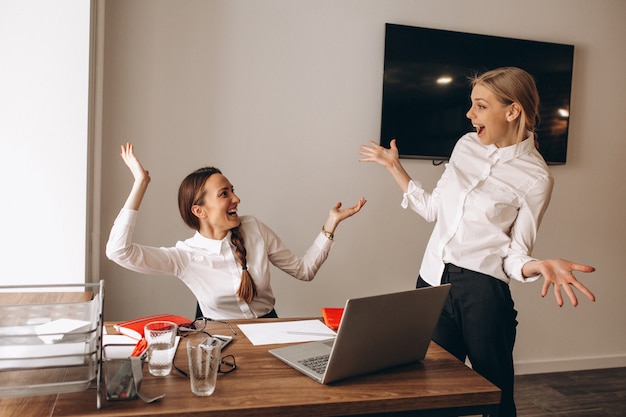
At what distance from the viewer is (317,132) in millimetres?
2979

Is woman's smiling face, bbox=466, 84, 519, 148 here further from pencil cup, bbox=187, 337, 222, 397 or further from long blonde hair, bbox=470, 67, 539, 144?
pencil cup, bbox=187, 337, 222, 397

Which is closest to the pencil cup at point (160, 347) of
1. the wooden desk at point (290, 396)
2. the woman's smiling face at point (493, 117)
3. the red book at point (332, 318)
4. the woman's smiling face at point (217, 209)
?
the wooden desk at point (290, 396)

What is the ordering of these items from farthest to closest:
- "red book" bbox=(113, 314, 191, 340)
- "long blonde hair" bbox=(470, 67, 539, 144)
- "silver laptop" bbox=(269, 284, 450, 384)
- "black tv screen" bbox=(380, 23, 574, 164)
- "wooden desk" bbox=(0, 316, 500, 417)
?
"black tv screen" bbox=(380, 23, 574, 164) < "long blonde hair" bbox=(470, 67, 539, 144) < "red book" bbox=(113, 314, 191, 340) < "silver laptop" bbox=(269, 284, 450, 384) < "wooden desk" bbox=(0, 316, 500, 417)

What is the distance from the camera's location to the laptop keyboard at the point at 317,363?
1.36 meters

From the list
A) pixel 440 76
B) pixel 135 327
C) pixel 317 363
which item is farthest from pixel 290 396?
pixel 440 76

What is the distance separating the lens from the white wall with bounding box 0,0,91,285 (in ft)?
6.86

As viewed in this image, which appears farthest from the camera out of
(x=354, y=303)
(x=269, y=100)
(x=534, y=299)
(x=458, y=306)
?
(x=534, y=299)

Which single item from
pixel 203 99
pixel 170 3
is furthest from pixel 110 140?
pixel 170 3

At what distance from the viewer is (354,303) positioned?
1.24m

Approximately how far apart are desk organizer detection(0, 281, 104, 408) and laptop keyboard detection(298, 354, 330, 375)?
0.49 metres

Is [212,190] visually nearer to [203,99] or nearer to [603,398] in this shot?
[203,99]

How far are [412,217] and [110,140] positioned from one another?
168cm

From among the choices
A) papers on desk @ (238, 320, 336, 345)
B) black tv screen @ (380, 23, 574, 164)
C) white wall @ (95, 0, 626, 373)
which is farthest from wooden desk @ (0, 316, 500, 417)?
black tv screen @ (380, 23, 574, 164)

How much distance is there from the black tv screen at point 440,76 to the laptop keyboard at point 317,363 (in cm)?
182
